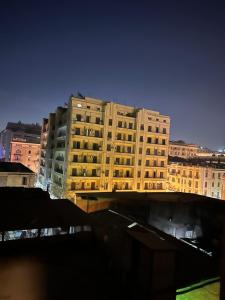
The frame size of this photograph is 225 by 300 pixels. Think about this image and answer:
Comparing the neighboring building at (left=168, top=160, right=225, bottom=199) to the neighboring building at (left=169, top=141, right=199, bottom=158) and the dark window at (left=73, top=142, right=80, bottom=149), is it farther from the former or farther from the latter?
the neighboring building at (left=169, top=141, right=199, bottom=158)

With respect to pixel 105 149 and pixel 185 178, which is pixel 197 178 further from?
pixel 105 149

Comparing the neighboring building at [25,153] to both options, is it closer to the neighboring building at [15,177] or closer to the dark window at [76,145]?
the dark window at [76,145]

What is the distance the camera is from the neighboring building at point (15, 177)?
38969mm

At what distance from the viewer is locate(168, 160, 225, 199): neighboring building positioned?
3206 inches

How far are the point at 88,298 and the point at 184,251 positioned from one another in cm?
945

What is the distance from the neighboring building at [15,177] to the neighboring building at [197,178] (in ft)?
199

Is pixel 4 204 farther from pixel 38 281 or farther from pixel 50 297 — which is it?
pixel 50 297

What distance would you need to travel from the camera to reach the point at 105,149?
2304 inches

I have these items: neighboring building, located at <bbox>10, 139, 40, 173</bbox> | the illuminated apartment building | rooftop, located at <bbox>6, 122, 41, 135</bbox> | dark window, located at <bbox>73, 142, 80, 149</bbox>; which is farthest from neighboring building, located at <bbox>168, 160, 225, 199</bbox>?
rooftop, located at <bbox>6, 122, 41, 135</bbox>

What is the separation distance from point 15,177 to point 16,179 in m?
0.36

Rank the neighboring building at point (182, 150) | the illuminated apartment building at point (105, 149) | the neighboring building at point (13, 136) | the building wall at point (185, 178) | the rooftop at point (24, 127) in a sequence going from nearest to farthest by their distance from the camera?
the illuminated apartment building at point (105, 149)
the building wall at point (185, 178)
the neighboring building at point (13, 136)
the rooftop at point (24, 127)
the neighboring building at point (182, 150)

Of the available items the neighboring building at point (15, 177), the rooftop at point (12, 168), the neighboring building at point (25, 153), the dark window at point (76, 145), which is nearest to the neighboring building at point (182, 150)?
the neighboring building at point (25, 153)

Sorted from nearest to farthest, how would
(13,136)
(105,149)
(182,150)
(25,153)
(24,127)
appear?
(105,149) → (25,153) → (13,136) → (24,127) → (182,150)

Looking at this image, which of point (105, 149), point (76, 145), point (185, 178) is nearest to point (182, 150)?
point (185, 178)
